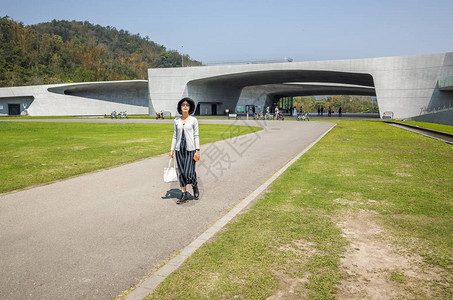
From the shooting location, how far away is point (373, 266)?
11.0 feet

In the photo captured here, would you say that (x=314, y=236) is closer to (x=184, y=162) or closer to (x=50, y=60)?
(x=184, y=162)

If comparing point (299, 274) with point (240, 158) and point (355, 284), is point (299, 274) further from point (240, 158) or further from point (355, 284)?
point (240, 158)

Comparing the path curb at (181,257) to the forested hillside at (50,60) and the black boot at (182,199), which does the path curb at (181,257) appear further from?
the forested hillside at (50,60)

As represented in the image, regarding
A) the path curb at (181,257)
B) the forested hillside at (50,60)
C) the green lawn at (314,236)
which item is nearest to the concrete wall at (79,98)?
the forested hillside at (50,60)

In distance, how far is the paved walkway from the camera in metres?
3.13

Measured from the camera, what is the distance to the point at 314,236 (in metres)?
4.11

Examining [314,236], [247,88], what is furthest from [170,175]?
[247,88]

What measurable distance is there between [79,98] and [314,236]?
2533 inches

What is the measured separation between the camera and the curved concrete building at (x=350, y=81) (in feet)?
123

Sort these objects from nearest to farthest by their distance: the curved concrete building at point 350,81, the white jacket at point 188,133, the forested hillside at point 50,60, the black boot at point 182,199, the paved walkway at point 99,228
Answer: the paved walkway at point 99,228, the white jacket at point 188,133, the black boot at point 182,199, the curved concrete building at point 350,81, the forested hillside at point 50,60

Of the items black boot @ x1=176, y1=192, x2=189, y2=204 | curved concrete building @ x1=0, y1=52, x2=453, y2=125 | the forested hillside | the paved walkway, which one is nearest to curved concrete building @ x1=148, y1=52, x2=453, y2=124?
curved concrete building @ x1=0, y1=52, x2=453, y2=125

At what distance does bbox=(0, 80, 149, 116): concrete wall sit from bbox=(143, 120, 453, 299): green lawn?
181 ft

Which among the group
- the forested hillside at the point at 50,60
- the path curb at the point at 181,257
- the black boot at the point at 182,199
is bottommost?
the path curb at the point at 181,257

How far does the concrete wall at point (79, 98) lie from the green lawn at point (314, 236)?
5532cm
